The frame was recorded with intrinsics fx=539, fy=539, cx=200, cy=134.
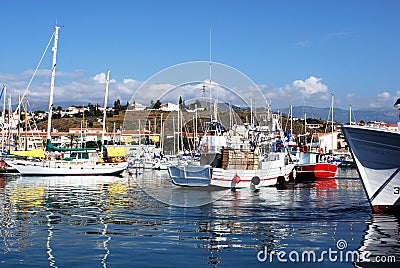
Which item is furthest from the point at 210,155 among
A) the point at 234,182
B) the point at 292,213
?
the point at 292,213

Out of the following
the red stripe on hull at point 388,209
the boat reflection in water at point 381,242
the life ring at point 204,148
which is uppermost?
the life ring at point 204,148

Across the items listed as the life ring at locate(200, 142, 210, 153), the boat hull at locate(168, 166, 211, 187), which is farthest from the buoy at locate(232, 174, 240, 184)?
the life ring at locate(200, 142, 210, 153)

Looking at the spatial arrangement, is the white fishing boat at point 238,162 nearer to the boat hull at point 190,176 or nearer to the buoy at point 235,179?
the buoy at point 235,179

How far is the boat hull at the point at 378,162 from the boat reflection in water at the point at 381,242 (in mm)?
→ 628

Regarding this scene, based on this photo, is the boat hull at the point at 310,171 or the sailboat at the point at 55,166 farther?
the sailboat at the point at 55,166

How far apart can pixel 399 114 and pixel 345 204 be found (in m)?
6.11

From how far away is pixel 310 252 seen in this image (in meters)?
14.0

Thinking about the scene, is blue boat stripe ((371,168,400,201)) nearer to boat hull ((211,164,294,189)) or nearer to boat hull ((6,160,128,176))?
boat hull ((211,164,294,189))

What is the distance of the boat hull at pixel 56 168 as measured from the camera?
56.3 metres

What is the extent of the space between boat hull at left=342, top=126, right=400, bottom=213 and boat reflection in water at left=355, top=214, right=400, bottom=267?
0.63 meters

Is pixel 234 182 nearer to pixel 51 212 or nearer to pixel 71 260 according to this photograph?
pixel 51 212

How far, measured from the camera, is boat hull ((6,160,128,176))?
56.3m

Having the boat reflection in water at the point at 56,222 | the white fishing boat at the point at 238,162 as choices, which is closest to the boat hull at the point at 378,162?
the boat reflection in water at the point at 56,222

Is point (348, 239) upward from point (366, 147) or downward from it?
downward
